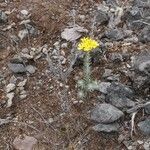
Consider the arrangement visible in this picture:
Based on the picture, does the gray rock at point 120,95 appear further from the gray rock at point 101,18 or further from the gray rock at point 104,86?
the gray rock at point 101,18

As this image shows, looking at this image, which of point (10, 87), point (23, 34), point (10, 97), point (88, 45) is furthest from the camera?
point (23, 34)

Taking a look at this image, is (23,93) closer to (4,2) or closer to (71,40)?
(71,40)

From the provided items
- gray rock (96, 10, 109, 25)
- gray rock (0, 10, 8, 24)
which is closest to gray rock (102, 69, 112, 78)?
gray rock (96, 10, 109, 25)

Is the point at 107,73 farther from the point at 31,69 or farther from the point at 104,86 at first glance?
the point at 31,69

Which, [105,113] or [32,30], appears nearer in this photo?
[105,113]

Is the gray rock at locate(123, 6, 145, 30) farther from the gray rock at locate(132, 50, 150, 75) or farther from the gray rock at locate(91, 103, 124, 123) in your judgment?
the gray rock at locate(91, 103, 124, 123)

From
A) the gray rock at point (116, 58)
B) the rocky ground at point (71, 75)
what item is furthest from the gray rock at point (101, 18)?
the gray rock at point (116, 58)

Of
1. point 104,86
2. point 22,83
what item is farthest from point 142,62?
point 22,83
